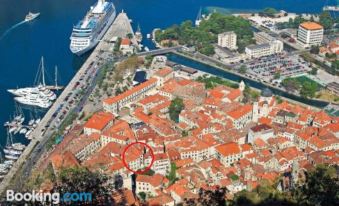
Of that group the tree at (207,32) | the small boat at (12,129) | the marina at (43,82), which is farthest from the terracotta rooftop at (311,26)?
the small boat at (12,129)

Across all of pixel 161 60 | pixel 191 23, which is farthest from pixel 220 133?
pixel 191 23

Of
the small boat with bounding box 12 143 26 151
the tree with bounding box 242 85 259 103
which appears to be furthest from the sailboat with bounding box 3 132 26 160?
the tree with bounding box 242 85 259 103

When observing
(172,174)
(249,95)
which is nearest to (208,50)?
(249,95)

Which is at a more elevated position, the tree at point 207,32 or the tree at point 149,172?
the tree at point 207,32

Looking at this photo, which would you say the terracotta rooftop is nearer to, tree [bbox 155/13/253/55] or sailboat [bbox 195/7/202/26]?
tree [bbox 155/13/253/55]

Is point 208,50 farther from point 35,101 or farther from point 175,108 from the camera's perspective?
point 35,101

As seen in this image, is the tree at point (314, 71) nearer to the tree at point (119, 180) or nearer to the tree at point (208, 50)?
the tree at point (208, 50)
